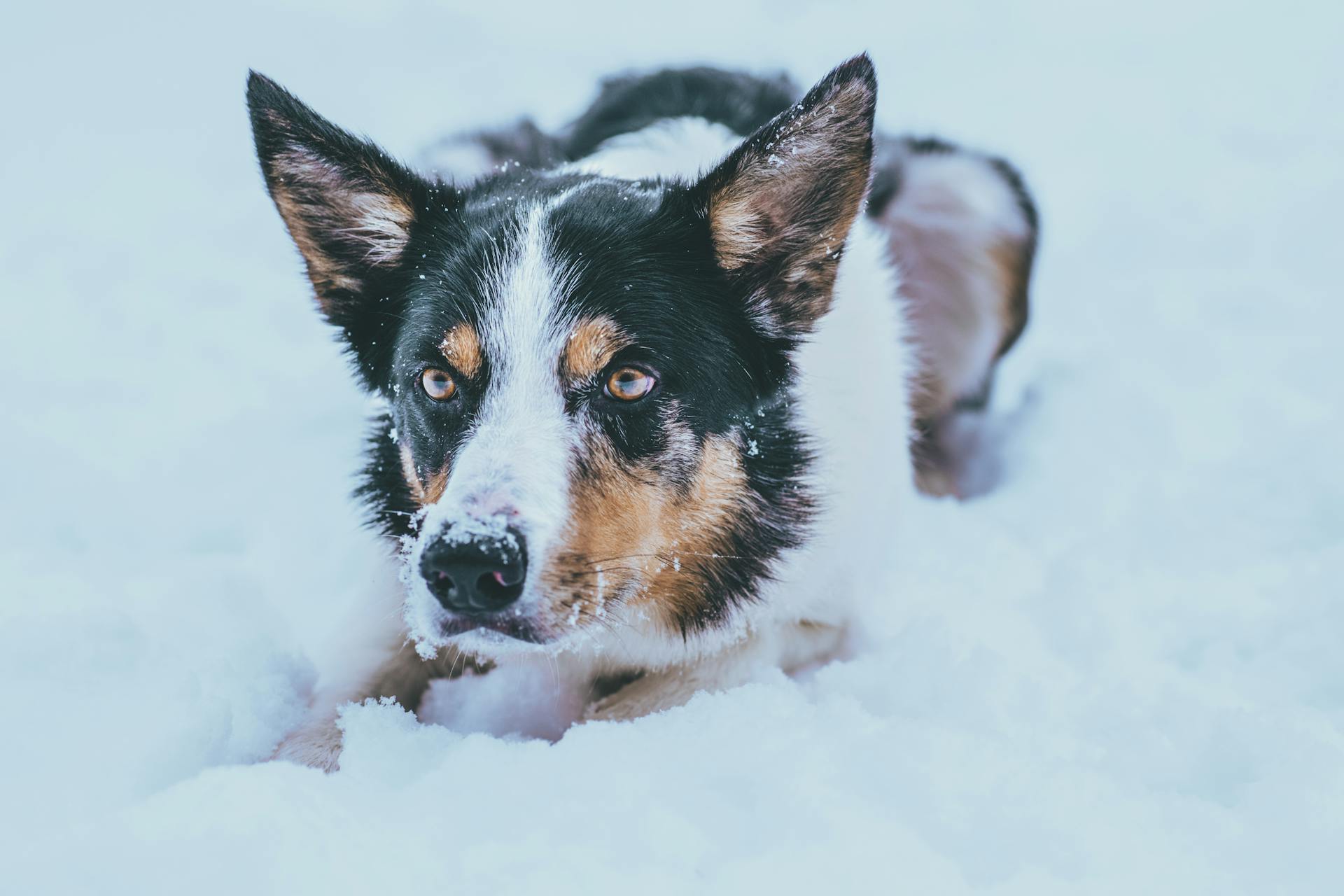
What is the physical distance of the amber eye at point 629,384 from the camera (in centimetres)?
231

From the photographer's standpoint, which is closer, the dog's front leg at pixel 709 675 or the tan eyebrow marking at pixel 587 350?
the tan eyebrow marking at pixel 587 350

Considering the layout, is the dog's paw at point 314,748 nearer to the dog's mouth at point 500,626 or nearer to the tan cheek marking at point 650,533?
the dog's mouth at point 500,626

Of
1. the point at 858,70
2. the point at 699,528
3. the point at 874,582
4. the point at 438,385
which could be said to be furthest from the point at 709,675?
the point at 858,70

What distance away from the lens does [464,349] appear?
2307 millimetres

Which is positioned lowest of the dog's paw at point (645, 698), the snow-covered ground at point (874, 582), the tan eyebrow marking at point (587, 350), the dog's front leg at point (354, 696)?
the dog's front leg at point (354, 696)

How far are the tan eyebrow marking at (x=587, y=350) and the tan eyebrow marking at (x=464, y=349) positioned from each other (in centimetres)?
20

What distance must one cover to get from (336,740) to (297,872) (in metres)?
0.62

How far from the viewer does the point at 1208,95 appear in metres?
6.46

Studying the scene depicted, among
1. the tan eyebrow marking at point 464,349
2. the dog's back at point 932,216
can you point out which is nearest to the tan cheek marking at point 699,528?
the tan eyebrow marking at point 464,349

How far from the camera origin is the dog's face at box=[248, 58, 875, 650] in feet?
7.00

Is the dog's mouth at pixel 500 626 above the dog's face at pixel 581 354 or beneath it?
beneath

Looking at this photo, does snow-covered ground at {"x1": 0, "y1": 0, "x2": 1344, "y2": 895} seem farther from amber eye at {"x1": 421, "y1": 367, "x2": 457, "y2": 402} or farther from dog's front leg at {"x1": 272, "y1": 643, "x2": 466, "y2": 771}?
amber eye at {"x1": 421, "y1": 367, "x2": 457, "y2": 402}

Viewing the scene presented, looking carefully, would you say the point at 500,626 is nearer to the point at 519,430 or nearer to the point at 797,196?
the point at 519,430

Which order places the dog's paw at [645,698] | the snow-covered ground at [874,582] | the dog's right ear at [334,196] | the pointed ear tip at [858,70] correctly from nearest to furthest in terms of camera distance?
1. the snow-covered ground at [874,582]
2. the pointed ear tip at [858,70]
3. the dog's right ear at [334,196]
4. the dog's paw at [645,698]
